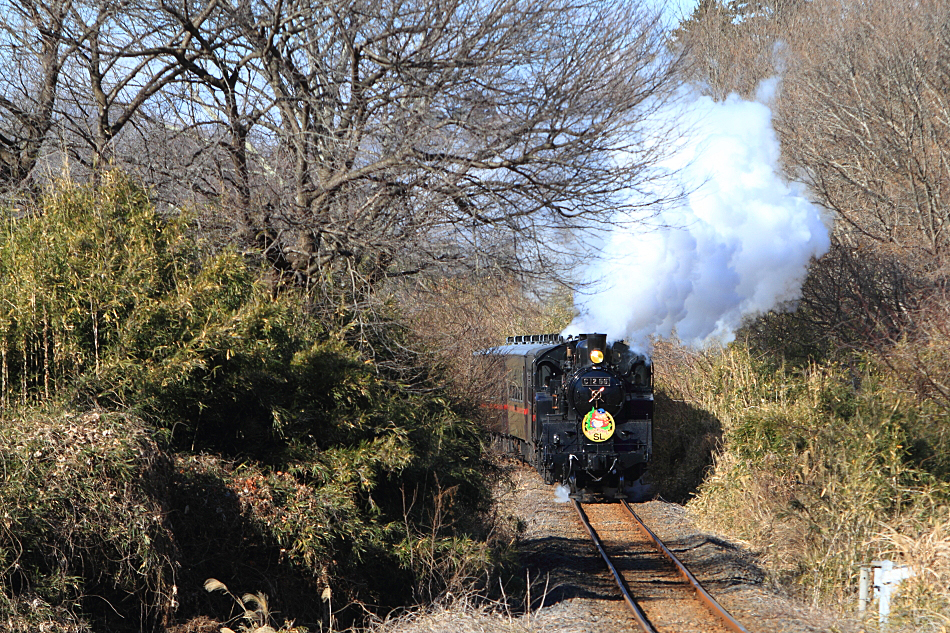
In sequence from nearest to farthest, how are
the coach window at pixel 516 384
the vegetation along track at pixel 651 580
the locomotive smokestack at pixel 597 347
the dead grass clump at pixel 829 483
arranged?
the vegetation along track at pixel 651 580 → the dead grass clump at pixel 829 483 → the locomotive smokestack at pixel 597 347 → the coach window at pixel 516 384

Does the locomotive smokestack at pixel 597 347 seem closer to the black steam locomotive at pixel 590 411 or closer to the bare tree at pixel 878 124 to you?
the black steam locomotive at pixel 590 411

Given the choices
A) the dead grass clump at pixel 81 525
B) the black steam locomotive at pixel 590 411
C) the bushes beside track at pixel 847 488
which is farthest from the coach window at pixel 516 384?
the dead grass clump at pixel 81 525

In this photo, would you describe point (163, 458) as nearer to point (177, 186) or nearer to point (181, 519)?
point (181, 519)

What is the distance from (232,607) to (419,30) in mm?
6199

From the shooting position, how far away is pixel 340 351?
866 centimetres

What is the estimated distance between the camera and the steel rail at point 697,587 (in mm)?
8211

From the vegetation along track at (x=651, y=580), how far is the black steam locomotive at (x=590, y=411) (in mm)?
830

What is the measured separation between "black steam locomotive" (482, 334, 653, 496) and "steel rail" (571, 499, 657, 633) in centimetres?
93

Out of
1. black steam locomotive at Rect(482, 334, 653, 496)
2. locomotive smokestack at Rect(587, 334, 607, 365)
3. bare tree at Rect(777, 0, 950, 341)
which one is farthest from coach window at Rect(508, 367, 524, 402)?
bare tree at Rect(777, 0, 950, 341)

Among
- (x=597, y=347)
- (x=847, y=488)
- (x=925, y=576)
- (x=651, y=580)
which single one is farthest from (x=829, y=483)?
(x=597, y=347)

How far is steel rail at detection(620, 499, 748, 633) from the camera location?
8211 mm

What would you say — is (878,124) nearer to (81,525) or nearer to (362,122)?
(362,122)

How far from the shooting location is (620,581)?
9.88m

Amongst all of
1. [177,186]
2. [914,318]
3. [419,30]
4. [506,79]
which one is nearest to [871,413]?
[914,318]
